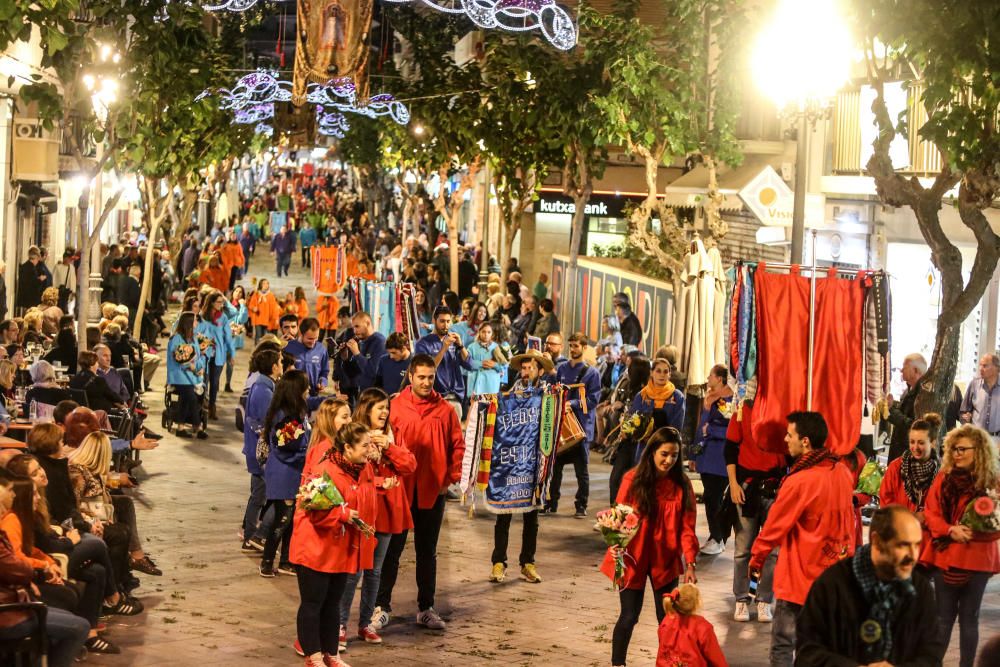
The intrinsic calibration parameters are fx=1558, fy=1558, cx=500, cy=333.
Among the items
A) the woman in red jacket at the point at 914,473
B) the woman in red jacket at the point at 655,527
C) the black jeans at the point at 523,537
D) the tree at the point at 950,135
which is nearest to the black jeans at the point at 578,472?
the black jeans at the point at 523,537

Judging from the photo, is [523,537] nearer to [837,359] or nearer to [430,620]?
[430,620]

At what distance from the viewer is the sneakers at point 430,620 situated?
36.3 feet

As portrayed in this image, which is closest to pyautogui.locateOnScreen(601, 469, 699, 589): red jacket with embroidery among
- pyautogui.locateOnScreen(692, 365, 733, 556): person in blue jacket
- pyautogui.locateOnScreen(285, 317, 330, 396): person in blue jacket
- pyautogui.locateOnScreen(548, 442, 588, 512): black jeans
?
pyautogui.locateOnScreen(692, 365, 733, 556): person in blue jacket

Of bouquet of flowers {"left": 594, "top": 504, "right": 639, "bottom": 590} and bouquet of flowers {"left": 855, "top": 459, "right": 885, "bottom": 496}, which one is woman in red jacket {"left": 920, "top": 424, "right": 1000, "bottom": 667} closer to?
bouquet of flowers {"left": 594, "top": 504, "right": 639, "bottom": 590}

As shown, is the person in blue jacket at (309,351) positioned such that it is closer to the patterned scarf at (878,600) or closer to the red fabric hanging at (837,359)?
the red fabric hanging at (837,359)

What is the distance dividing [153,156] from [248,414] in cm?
913

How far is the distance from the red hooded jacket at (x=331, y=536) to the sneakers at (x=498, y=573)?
122 inches

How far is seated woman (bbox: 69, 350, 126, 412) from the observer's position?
50.6ft

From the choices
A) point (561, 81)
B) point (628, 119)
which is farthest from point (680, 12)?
point (561, 81)

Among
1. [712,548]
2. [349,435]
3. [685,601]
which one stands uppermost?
[349,435]

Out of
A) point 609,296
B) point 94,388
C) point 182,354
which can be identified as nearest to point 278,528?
point 94,388

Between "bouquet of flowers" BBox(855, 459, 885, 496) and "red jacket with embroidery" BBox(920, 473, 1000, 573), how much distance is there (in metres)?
2.24

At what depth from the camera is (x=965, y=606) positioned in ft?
31.5

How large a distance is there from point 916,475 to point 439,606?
371cm
